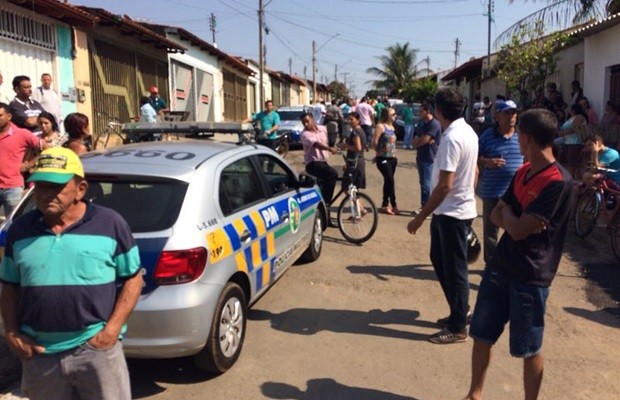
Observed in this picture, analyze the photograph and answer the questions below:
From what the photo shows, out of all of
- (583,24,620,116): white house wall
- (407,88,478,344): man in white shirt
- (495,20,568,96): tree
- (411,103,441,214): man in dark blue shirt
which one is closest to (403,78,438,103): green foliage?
(495,20,568,96): tree

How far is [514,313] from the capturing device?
3203mm

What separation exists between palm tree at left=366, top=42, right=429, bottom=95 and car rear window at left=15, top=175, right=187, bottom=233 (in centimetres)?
5534

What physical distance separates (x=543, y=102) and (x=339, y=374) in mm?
14970

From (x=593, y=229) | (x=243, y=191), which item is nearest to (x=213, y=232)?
(x=243, y=191)

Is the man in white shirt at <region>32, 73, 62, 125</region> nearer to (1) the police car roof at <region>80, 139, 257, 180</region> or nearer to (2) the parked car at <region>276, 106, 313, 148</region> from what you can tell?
(1) the police car roof at <region>80, 139, 257, 180</region>

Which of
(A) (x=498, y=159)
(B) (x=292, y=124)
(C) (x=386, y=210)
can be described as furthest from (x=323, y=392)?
(B) (x=292, y=124)

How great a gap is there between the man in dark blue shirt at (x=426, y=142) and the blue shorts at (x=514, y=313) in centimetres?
565

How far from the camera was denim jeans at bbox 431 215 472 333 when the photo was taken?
4.48 metres

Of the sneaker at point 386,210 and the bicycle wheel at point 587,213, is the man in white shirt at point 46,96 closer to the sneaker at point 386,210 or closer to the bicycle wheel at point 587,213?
the sneaker at point 386,210

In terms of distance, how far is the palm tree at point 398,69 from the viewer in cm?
5784

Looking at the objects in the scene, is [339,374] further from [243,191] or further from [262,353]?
[243,191]

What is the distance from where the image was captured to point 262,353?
4.48 m

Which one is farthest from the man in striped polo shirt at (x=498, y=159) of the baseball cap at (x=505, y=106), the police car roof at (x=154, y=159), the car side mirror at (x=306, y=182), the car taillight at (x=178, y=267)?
the car taillight at (x=178, y=267)

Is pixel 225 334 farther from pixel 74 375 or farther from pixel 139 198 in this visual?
Result: pixel 74 375
